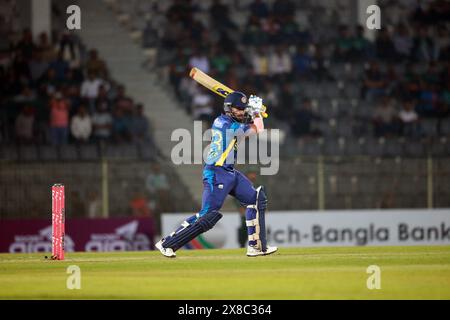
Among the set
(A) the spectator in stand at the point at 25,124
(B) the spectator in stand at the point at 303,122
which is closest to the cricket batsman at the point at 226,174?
(A) the spectator in stand at the point at 25,124

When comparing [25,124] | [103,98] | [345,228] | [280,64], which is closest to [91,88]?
[103,98]

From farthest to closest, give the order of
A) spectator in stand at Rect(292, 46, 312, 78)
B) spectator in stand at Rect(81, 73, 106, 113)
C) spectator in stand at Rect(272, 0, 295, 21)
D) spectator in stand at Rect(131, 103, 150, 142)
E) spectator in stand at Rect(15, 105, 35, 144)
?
spectator in stand at Rect(272, 0, 295, 21)
spectator in stand at Rect(292, 46, 312, 78)
spectator in stand at Rect(81, 73, 106, 113)
spectator in stand at Rect(131, 103, 150, 142)
spectator in stand at Rect(15, 105, 35, 144)

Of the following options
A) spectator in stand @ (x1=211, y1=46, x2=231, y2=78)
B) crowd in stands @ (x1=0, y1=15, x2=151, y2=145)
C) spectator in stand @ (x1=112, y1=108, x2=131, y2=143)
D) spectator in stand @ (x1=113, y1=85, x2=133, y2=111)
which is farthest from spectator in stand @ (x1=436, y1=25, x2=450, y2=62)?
spectator in stand @ (x1=112, y1=108, x2=131, y2=143)

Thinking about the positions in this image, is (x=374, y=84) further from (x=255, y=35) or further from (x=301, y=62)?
(x=255, y=35)

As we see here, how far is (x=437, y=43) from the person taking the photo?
29.5m

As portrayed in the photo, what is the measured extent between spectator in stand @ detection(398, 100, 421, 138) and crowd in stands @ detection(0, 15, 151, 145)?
6470mm

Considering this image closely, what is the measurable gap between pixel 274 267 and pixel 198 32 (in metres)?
15.7

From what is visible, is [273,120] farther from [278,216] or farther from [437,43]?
[437,43]

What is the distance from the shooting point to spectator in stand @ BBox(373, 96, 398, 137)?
1054 inches

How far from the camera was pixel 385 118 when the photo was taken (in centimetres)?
2719

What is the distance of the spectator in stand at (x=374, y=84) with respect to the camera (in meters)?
27.8

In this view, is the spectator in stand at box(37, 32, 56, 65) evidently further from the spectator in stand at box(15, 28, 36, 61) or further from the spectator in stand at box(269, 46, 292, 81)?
the spectator in stand at box(269, 46, 292, 81)

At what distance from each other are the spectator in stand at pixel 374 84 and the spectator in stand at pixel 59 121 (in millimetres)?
7828
